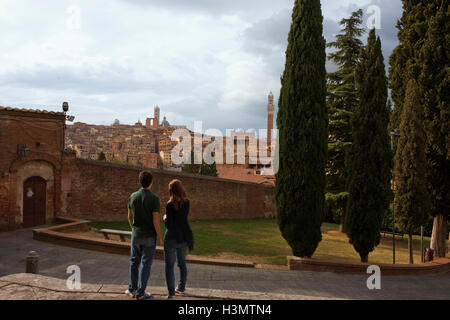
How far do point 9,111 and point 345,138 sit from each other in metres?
16.1

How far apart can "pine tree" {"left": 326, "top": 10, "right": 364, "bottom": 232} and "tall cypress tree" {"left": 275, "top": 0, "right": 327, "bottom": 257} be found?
877cm

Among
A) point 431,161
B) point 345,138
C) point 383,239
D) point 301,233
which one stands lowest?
point 383,239

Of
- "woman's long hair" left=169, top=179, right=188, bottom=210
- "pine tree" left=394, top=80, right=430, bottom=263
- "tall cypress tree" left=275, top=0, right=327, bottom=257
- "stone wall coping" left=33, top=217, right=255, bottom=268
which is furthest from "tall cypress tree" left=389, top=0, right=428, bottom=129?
"woman's long hair" left=169, top=179, right=188, bottom=210

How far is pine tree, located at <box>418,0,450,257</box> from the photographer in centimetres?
1052

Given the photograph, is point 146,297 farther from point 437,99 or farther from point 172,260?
point 437,99

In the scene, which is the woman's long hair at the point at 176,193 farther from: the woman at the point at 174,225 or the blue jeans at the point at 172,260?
the blue jeans at the point at 172,260

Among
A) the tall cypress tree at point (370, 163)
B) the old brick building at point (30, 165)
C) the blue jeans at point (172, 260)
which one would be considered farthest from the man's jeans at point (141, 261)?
the old brick building at point (30, 165)

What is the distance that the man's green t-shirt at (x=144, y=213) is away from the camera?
460cm

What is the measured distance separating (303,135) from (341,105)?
1126 cm

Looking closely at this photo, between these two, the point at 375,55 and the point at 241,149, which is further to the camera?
the point at 241,149

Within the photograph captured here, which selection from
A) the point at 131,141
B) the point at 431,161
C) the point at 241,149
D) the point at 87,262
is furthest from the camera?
the point at 131,141
